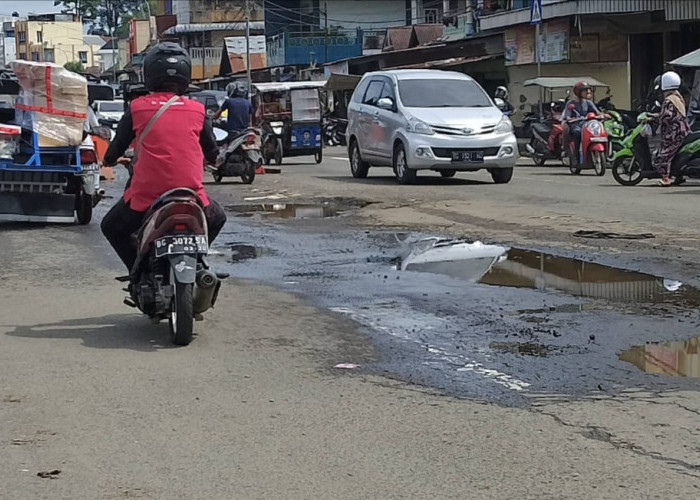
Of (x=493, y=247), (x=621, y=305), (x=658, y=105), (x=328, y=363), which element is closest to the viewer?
(x=328, y=363)

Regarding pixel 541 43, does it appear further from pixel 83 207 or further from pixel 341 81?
pixel 83 207

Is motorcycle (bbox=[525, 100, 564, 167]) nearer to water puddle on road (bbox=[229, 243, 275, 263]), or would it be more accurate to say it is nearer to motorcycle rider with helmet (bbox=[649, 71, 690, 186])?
motorcycle rider with helmet (bbox=[649, 71, 690, 186])

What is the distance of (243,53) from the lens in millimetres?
68188

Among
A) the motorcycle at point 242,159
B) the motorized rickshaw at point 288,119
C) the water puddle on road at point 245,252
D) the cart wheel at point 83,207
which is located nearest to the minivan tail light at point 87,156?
the cart wheel at point 83,207

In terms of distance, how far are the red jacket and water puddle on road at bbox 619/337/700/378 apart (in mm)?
2670

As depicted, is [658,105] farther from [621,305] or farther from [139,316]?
[139,316]

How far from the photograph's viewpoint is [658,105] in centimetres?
1881

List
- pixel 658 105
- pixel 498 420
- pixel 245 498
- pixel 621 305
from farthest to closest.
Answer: pixel 658 105 → pixel 621 305 → pixel 498 420 → pixel 245 498

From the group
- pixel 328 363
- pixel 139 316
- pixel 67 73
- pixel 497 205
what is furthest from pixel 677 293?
pixel 67 73

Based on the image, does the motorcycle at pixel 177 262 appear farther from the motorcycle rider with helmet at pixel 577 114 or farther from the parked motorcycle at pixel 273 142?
the parked motorcycle at pixel 273 142

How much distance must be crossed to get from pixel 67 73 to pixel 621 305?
7541mm

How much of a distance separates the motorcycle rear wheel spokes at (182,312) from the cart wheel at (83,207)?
7262mm

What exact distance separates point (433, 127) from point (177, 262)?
487 inches

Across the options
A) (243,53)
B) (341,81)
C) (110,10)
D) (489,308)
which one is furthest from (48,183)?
(110,10)
